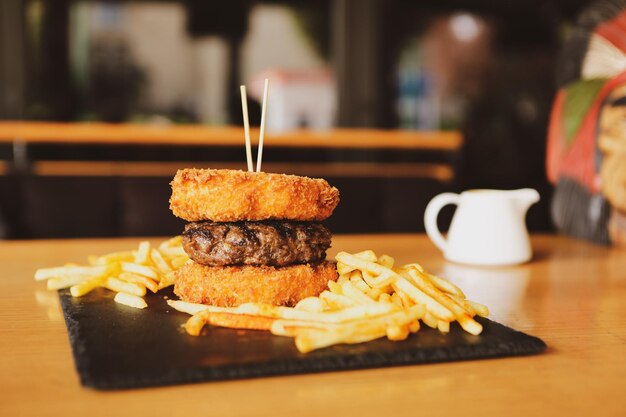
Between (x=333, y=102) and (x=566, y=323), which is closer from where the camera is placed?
(x=566, y=323)

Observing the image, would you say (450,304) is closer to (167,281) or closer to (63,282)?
(167,281)

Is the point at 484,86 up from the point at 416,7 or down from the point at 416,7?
down

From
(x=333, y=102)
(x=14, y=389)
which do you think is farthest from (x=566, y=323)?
(x=333, y=102)

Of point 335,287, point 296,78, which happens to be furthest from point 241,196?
point 296,78

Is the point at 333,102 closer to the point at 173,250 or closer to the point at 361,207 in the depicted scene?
the point at 361,207

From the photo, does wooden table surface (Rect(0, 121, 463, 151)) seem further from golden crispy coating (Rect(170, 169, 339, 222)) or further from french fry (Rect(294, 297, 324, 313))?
french fry (Rect(294, 297, 324, 313))

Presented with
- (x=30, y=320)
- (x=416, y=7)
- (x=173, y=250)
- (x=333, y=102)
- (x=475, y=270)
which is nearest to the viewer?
(x=30, y=320)

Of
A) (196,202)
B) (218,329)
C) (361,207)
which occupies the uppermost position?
(196,202)
